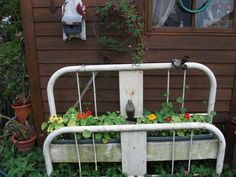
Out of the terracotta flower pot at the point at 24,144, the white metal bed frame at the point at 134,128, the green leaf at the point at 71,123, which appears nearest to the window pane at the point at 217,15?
the white metal bed frame at the point at 134,128

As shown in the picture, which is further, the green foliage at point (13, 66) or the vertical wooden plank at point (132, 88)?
the green foliage at point (13, 66)

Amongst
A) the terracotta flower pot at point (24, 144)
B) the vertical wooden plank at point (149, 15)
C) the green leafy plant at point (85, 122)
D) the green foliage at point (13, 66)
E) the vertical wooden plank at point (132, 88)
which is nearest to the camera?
the green leafy plant at point (85, 122)

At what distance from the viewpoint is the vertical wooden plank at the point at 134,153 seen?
2.35 m

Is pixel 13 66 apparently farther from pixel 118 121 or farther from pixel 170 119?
pixel 170 119

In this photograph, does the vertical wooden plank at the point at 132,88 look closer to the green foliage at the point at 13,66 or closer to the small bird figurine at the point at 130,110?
the small bird figurine at the point at 130,110

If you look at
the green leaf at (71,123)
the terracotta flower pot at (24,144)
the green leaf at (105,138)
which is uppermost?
the green leaf at (71,123)

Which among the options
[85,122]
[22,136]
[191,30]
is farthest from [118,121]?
[22,136]

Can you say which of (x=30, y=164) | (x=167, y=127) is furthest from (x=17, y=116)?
(x=167, y=127)

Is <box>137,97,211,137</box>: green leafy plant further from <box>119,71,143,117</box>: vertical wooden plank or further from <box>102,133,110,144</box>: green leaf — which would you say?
<box>102,133,110,144</box>: green leaf

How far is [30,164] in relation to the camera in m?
2.82

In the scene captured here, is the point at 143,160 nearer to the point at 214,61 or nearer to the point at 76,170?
the point at 76,170

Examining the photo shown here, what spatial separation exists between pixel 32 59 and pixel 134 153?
1.33 m

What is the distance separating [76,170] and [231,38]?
1.92m

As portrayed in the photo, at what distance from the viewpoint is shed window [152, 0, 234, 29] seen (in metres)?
2.69
